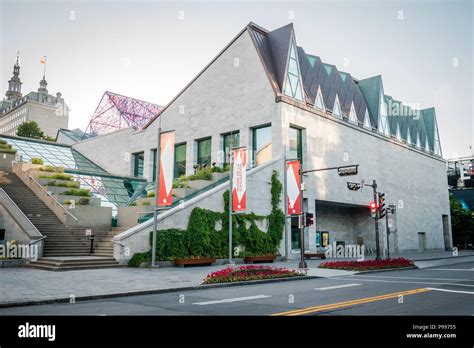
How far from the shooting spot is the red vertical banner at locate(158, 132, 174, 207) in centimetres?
2038

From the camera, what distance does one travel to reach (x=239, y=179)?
25125 millimetres

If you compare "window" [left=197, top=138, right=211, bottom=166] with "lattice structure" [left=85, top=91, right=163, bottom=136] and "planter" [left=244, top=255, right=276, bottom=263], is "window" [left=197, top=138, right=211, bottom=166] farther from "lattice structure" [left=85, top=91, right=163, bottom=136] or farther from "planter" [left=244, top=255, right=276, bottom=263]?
"lattice structure" [left=85, top=91, right=163, bottom=136]

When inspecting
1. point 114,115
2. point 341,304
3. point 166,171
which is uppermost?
point 114,115

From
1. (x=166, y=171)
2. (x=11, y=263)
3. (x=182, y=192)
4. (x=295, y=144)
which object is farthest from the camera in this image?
(x=295, y=144)

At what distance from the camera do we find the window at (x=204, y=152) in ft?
127

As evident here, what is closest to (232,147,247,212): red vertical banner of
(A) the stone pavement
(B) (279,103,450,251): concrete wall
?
(B) (279,103,450,251): concrete wall

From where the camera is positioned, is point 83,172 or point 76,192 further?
point 83,172

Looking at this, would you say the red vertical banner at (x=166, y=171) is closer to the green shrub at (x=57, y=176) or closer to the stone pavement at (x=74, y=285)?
the stone pavement at (x=74, y=285)

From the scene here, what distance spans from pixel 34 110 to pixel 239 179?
11405cm

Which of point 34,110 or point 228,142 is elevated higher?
point 34,110

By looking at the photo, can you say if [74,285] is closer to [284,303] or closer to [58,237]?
[284,303]

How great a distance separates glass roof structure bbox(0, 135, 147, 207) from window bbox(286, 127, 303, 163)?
46.0 ft

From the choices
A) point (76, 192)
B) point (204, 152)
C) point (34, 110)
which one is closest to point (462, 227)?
point (204, 152)
